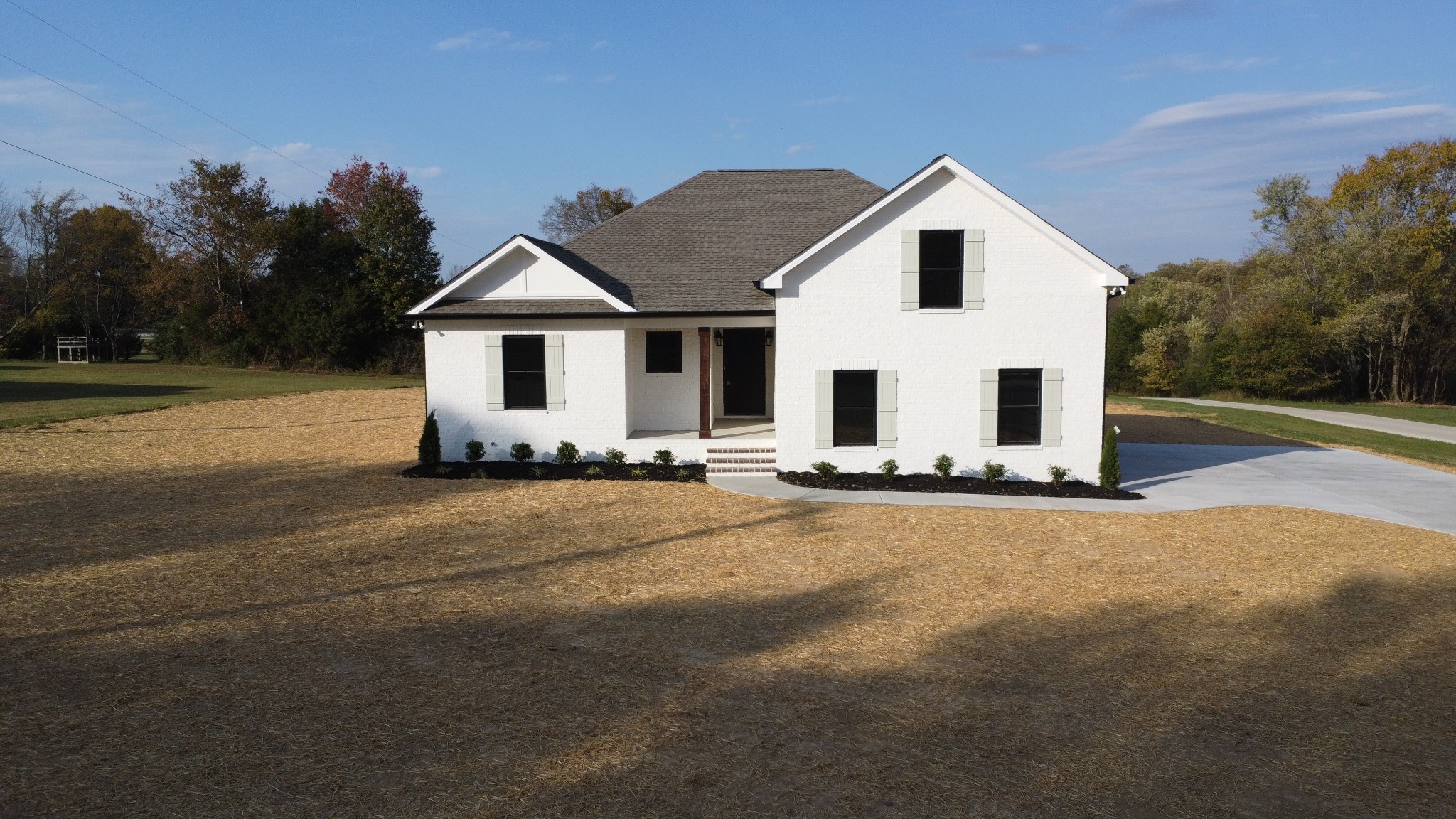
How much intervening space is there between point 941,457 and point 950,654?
27.9 ft

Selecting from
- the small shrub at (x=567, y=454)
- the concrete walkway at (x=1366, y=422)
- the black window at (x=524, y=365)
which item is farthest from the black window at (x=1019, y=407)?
the concrete walkway at (x=1366, y=422)

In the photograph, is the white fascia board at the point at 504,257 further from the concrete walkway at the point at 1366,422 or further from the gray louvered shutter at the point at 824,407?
the concrete walkway at the point at 1366,422

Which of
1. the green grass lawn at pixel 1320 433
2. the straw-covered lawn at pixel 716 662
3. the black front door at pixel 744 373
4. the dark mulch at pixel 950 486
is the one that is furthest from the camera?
the green grass lawn at pixel 1320 433

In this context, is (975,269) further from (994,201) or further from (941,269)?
(994,201)

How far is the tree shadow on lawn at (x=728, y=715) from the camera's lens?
16.6ft

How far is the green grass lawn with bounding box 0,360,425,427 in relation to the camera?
2528 cm

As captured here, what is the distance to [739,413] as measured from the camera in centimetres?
2136

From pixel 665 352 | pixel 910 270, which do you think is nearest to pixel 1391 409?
pixel 910 270

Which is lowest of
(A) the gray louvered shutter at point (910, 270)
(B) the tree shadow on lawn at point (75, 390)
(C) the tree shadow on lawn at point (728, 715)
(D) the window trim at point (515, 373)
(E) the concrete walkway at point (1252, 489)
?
(C) the tree shadow on lawn at point (728, 715)

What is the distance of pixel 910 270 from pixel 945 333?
1.30m

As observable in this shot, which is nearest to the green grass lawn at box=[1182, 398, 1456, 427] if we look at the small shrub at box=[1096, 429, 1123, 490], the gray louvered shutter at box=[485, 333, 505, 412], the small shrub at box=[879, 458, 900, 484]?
the small shrub at box=[1096, 429, 1123, 490]

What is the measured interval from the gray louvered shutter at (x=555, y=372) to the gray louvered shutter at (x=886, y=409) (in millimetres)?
6053

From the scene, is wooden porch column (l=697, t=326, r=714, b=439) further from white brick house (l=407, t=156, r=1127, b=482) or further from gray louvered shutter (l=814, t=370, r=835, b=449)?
gray louvered shutter (l=814, t=370, r=835, b=449)

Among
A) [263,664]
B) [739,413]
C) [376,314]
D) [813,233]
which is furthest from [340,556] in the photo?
[376,314]
